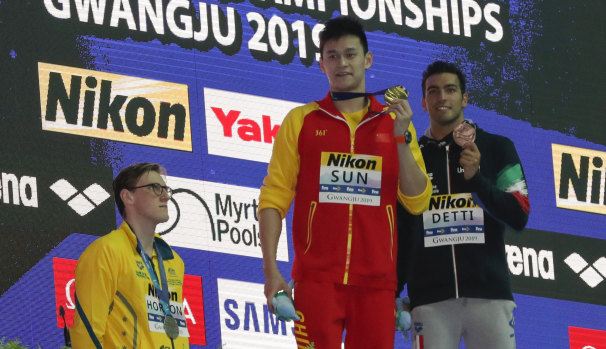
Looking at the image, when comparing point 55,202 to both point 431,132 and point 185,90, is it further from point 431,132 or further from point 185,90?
point 431,132

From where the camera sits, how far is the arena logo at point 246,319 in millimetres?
4816

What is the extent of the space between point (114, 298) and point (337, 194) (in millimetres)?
762

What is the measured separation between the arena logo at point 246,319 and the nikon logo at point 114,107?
0.67 m

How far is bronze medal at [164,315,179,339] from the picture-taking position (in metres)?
Answer: 3.43

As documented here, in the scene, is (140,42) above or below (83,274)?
above

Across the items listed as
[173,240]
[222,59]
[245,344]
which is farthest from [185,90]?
[245,344]

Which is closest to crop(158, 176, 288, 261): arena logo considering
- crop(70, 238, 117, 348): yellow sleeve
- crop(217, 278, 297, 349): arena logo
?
crop(217, 278, 297, 349): arena logo

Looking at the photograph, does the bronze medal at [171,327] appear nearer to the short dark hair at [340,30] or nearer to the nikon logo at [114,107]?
the short dark hair at [340,30]

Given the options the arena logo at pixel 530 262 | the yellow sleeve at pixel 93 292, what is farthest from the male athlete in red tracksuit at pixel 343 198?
the arena logo at pixel 530 262

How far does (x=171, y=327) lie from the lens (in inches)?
135

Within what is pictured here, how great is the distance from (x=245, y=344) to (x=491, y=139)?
1.56m

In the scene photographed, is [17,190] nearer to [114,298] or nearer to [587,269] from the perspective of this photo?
[114,298]

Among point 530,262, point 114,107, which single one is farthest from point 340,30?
point 530,262

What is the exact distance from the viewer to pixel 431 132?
399 cm
